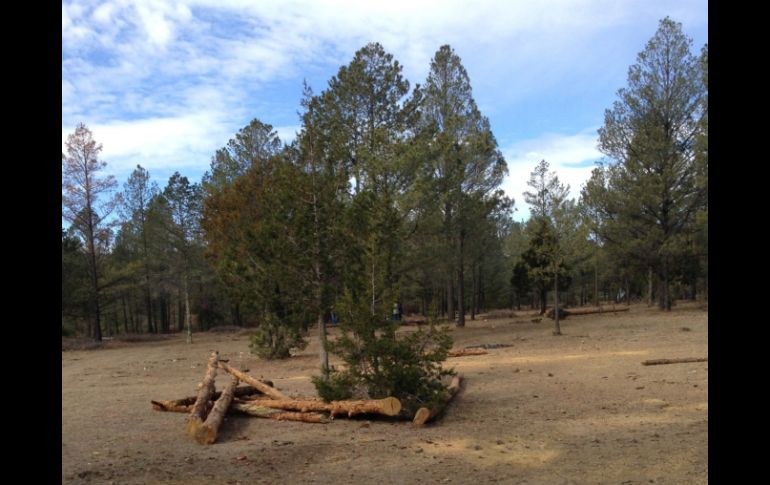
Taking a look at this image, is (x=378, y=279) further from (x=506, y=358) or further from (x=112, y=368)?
(x=112, y=368)

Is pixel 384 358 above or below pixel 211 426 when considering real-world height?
above

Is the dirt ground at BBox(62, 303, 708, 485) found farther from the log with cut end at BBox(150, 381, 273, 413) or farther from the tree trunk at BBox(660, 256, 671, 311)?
the tree trunk at BBox(660, 256, 671, 311)

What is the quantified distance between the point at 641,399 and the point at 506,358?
7.14m

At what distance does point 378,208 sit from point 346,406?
138 inches

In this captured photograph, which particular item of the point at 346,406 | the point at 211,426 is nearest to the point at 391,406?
the point at 346,406

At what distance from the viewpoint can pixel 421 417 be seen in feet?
25.9

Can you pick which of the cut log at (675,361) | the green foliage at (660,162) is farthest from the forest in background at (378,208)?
the cut log at (675,361)

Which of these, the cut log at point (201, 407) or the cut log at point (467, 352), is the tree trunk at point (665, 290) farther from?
the cut log at point (201, 407)

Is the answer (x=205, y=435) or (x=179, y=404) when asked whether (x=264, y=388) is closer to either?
(x=179, y=404)

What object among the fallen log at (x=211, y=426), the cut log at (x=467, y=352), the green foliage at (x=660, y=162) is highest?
the green foliage at (x=660, y=162)

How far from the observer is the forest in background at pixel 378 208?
1120 centimetres

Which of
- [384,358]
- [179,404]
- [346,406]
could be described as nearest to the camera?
[346,406]
